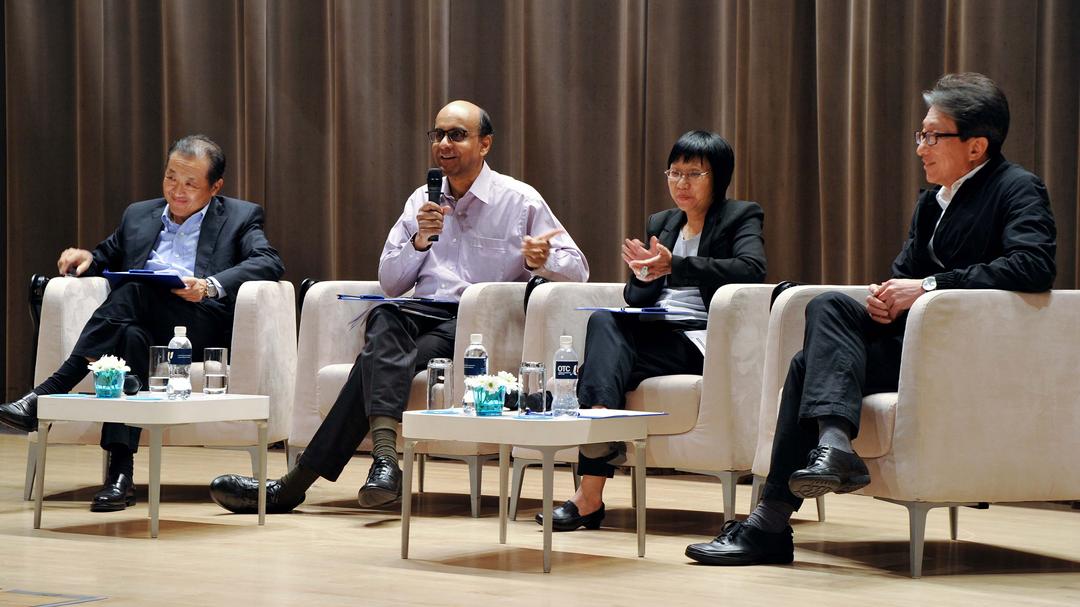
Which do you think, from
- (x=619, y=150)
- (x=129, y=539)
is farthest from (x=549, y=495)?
(x=619, y=150)

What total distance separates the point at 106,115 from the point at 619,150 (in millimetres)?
2518

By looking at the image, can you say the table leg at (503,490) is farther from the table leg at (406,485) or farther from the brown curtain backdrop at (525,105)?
the brown curtain backdrop at (525,105)

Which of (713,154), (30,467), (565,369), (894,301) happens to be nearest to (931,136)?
(894,301)

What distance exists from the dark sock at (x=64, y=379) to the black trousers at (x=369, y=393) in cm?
86

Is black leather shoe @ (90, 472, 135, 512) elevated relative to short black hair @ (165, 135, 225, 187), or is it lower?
lower

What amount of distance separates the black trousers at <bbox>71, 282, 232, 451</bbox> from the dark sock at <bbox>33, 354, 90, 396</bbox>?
3 centimetres

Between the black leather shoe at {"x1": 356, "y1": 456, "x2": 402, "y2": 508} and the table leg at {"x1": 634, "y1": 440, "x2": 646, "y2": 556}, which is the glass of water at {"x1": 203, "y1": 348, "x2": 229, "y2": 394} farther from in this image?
the table leg at {"x1": 634, "y1": 440, "x2": 646, "y2": 556}

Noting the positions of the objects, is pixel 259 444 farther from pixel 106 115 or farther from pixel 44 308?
pixel 106 115

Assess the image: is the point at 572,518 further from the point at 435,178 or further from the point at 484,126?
the point at 484,126

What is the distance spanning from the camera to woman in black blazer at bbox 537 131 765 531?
3543 millimetres

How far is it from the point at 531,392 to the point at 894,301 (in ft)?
2.75

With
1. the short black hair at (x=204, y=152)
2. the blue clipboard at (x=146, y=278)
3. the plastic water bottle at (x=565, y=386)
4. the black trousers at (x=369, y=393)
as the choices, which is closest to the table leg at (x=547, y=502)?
the plastic water bottle at (x=565, y=386)

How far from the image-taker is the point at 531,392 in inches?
118

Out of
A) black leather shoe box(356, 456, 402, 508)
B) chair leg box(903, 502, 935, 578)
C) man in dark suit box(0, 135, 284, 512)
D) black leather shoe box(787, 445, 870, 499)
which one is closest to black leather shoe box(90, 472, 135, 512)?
man in dark suit box(0, 135, 284, 512)
